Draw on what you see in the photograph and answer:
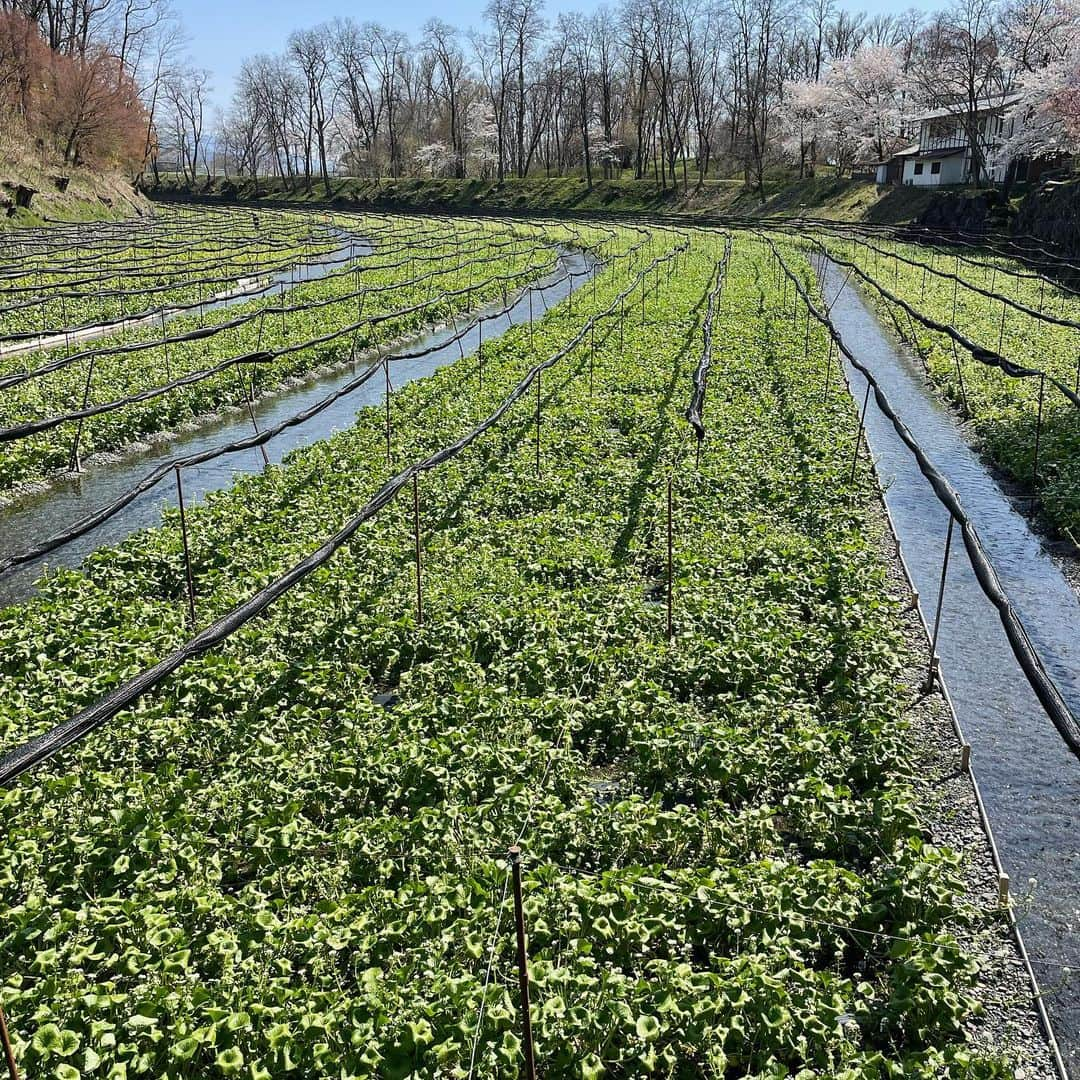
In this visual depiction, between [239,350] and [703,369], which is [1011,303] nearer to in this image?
[703,369]

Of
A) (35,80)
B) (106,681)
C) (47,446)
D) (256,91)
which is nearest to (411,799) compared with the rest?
(106,681)

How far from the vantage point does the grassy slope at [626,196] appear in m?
65.6

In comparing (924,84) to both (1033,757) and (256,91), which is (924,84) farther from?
(256,91)

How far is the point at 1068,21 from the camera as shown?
5844 centimetres

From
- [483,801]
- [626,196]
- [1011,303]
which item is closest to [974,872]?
[483,801]

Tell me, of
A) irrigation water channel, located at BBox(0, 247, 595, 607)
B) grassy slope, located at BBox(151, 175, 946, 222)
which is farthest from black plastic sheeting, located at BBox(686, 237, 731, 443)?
grassy slope, located at BBox(151, 175, 946, 222)

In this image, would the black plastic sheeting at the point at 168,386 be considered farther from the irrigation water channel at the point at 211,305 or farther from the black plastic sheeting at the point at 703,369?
the black plastic sheeting at the point at 703,369

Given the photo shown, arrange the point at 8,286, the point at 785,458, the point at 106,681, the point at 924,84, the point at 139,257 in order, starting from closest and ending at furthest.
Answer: the point at 106,681 < the point at 785,458 < the point at 8,286 < the point at 139,257 < the point at 924,84

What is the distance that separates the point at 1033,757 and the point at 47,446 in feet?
43.8

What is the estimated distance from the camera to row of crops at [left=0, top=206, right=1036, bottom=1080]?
14.3 ft

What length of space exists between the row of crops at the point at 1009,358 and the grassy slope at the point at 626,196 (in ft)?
101

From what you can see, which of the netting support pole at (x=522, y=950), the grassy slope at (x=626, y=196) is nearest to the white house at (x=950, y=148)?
the grassy slope at (x=626, y=196)

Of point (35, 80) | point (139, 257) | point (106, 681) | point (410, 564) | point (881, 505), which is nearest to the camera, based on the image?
point (106, 681)

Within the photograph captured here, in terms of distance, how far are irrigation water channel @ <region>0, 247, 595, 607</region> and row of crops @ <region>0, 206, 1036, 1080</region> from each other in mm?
1431
